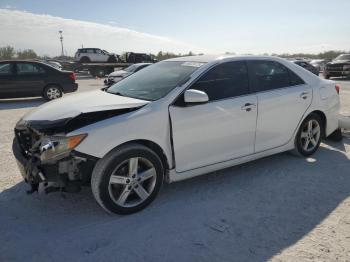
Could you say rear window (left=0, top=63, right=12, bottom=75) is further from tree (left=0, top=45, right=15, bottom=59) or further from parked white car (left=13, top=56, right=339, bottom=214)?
tree (left=0, top=45, right=15, bottom=59)

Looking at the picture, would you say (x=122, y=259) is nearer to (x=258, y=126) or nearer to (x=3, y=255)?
(x=3, y=255)

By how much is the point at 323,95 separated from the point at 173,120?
2.88 m

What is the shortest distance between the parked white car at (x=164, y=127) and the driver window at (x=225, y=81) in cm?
1

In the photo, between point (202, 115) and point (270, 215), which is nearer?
point (270, 215)

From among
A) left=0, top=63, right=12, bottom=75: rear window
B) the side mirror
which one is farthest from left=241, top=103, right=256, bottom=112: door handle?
left=0, top=63, right=12, bottom=75: rear window

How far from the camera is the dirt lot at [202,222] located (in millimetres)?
2936

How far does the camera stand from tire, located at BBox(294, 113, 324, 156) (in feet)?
17.0

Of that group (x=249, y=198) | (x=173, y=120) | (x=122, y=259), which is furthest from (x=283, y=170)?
(x=122, y=259)

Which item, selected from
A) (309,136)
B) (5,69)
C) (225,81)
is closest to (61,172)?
(225,81)

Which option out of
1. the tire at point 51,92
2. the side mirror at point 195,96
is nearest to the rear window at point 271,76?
the side mirror at point 195,96

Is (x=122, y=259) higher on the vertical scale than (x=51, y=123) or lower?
lower

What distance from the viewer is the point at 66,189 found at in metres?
3.39

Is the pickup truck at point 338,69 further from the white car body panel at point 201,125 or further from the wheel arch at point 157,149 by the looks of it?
the wheel arch at point 157,149

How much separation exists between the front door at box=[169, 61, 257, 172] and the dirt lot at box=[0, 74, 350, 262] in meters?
0.46
